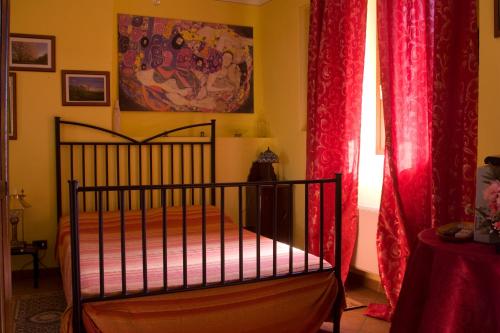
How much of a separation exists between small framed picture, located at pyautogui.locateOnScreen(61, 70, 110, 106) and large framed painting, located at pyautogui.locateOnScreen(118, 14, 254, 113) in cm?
18

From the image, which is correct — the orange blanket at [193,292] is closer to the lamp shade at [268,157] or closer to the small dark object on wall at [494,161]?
the small dark object on wall at [494,161]

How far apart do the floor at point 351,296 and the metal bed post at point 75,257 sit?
140 centimetres

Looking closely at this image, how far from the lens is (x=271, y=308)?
2424mm

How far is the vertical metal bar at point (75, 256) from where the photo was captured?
2.08 m

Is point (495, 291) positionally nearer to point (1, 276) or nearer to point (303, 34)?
point (1, 276)

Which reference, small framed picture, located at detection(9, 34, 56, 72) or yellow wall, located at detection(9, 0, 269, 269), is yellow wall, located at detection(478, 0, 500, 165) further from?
small framed picture, located at detection(9, 34, 56, 72)

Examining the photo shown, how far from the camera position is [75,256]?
6.93 ft

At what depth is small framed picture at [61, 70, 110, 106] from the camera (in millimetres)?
4059

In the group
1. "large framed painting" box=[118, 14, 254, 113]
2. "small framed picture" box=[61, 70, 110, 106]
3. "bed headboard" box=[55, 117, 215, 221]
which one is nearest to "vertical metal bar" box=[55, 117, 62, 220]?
"bed headboard" box=[55, 117, 215, 221]

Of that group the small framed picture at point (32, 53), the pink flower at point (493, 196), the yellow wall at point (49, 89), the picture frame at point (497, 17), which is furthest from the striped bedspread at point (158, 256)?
the picture frame at point (497, 17)

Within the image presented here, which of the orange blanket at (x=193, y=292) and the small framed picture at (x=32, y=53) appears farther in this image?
the small framed picture at (x=32, y=53)

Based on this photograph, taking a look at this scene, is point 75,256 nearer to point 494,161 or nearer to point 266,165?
point 494,161

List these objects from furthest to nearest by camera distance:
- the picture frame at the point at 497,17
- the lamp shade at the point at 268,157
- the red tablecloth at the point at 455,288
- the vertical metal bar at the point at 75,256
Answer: the lamp shade at the point at 268,157, the picture frame at the point at 497,17, the vertical metal bar at the point at 75,256, the red tablecloth at the point at 455,288

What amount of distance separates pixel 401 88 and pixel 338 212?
891 millimetres
